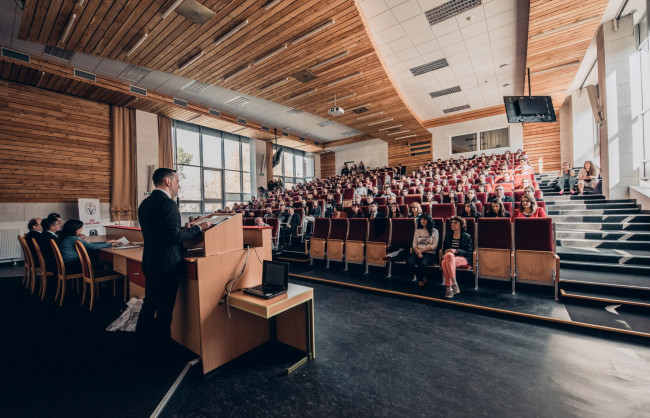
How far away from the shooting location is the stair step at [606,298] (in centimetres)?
231

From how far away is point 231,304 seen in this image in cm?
164

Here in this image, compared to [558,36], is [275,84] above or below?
below

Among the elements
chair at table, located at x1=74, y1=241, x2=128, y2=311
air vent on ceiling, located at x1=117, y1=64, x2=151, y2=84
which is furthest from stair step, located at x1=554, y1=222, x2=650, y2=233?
air vent on ceiling, located at x1=117, y1=64, x2=151, y2=84

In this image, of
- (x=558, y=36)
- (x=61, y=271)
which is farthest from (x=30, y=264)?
(x=558, y=36)

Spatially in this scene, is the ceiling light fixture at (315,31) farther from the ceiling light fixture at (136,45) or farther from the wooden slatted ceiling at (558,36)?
the wooden slatted ceiling at (558,36)

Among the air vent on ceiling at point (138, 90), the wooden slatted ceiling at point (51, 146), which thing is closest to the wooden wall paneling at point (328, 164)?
the air vent on ceiling at point (138, 90)

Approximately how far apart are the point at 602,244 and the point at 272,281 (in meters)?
4.30

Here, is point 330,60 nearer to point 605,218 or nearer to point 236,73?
point 236,73

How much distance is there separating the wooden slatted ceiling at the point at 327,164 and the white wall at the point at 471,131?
485 centimetres

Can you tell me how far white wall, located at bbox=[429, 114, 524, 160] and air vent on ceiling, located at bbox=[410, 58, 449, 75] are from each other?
13.9 ft

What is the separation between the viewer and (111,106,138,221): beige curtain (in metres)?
6.92

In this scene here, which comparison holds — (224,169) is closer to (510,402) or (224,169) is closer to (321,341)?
(321,341)

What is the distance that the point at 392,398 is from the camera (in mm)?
1396

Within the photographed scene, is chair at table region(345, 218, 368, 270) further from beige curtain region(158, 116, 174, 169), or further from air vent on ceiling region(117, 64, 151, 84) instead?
beige curtain region(158, 116, 174, 169)
